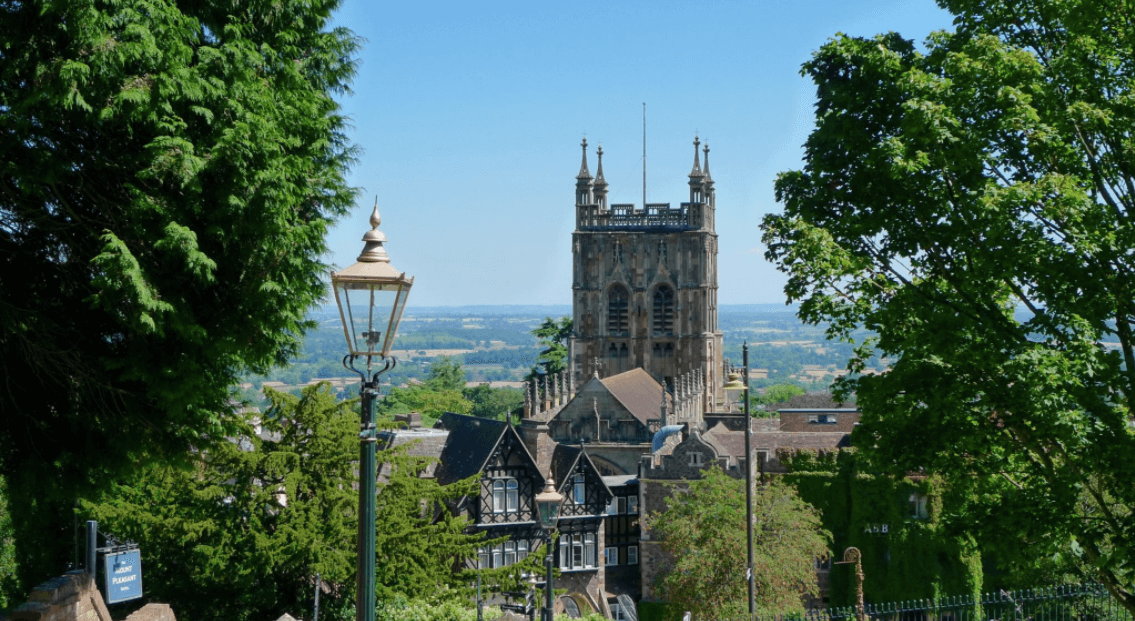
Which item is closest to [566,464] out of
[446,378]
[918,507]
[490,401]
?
[918,507]

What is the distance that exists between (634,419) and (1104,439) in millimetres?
46318

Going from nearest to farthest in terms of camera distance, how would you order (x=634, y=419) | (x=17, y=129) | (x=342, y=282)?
(x=342, y=282) → (x=17, y=129) → (x=634, y=419)

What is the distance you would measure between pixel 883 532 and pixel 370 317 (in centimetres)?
3957

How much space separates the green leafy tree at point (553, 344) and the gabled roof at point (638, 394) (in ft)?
113

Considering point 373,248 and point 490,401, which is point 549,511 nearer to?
point 373,248

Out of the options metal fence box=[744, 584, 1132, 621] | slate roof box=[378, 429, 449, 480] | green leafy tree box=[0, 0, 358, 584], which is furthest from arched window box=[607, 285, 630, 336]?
green leafy tree box=[0, 0, 358, 584]

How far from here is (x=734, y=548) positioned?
38.3 metres

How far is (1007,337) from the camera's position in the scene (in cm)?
1587

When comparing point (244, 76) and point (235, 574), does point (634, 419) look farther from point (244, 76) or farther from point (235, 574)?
point (244, 76)

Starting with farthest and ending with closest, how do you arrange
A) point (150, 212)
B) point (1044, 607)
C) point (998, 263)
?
point (1044, 607) → point (998, 263) → point (150, 212)

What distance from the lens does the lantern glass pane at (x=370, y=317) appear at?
934 centimetres

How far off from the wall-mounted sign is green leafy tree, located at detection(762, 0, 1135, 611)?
1208 cm

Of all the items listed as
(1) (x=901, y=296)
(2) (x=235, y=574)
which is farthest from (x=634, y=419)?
(1) (x=901, y=296)

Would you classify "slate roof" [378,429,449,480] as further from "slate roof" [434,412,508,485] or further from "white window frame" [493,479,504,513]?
"white window frame" [493,479,504,513]
